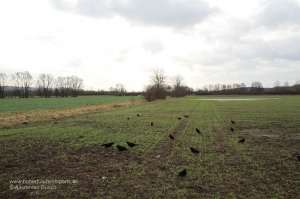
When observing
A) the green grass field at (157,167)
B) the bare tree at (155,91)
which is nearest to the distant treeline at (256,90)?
the bare tree at (155,91)

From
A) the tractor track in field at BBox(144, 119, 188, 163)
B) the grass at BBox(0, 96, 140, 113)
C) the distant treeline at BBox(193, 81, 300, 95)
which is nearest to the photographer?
the tractor track in field at BBox(144, 119, 188, 163)

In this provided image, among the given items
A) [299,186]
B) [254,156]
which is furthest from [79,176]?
[254,156]

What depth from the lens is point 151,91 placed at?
6238 centimetres

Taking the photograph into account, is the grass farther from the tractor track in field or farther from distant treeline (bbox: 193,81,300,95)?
distant treeline (bbox: 193,81,300,95)

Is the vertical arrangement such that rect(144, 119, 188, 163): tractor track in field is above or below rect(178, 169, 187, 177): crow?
below

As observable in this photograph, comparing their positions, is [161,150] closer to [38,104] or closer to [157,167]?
[157,167]

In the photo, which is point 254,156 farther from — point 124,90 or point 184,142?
point 124,90

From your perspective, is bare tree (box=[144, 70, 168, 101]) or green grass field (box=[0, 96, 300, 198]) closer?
green grass field (box=[0, 96, 300, 198])

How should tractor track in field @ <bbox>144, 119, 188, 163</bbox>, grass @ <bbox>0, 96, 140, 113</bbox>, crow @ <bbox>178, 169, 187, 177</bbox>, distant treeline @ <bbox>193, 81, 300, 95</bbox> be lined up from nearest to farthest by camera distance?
crow @ <bbox>178, 169, 187, 177</bbox> < tractor track in field @ <bbox>144, 119, 188, 163</bbox> < grass @ <bbox>0, 96, 140, 113</bbox> < distant treeline @ <bbox>193, 81, 300, 95</bbox>

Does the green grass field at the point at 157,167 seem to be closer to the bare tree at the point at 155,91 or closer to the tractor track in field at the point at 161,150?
the tractor track in field at the point at 161,150

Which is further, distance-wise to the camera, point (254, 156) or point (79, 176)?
point (254, 156)

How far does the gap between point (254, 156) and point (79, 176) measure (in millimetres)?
5558

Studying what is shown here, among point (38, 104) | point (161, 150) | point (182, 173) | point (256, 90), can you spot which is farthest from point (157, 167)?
point (256, 90)

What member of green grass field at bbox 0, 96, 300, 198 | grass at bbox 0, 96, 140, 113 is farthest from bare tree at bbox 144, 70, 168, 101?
green grass field at bbox 0, 96, 300, 198
